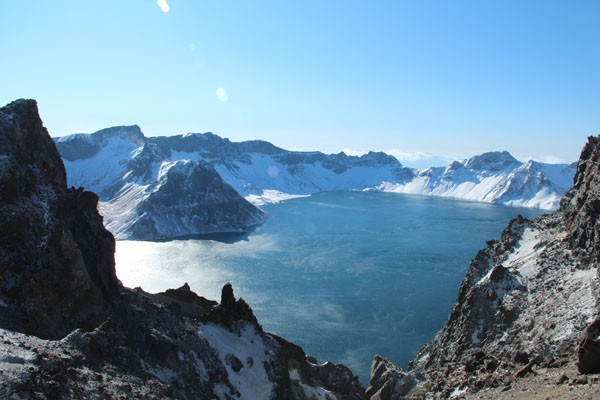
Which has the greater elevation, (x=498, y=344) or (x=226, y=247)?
(x=498, y=344)

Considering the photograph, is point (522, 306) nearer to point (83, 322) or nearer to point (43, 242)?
point (83, 322)

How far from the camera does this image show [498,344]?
4472 cm

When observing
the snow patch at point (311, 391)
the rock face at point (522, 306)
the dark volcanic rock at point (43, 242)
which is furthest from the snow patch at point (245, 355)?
the rock face at point (522, 306)

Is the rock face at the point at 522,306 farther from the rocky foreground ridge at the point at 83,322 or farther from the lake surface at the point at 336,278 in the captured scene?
the lake surface at the point at 336,278

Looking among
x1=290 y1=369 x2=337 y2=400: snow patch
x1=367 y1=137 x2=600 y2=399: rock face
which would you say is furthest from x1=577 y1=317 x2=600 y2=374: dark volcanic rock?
x1=290 y1=369 x2=337 y2=400: snow patch

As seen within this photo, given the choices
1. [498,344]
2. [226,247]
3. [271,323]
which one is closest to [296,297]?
[271,323]

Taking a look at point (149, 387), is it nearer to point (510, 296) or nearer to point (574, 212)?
point (510, 296)

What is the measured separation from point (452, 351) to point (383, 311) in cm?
4044

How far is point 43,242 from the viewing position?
101ft

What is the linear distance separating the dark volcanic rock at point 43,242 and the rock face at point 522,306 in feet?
106

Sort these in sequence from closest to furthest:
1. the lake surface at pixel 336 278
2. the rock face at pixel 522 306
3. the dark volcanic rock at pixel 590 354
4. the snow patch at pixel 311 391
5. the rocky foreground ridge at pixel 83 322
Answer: the rocky foreground ridge at pixel 83 322
the dark volcanic rock at pixel 590 354
the rock face at pixel 522 306
the snow patch at pixel 311 391
the lake surface at pixel 336 278

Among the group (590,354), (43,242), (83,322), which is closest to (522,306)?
(590,354)

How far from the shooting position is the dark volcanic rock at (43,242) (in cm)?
2833

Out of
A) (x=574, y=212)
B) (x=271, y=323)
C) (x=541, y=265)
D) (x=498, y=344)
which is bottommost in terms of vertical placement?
(x=271, y=323)
